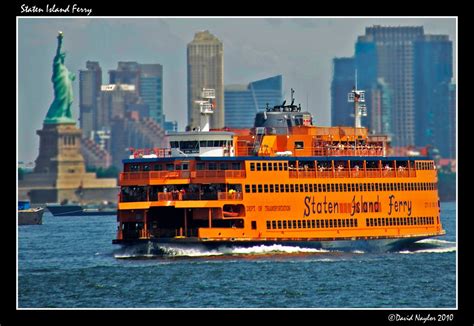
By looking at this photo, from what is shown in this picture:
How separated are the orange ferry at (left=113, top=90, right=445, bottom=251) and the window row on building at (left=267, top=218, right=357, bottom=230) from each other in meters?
0.05

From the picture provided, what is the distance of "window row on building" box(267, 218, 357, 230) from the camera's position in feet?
283

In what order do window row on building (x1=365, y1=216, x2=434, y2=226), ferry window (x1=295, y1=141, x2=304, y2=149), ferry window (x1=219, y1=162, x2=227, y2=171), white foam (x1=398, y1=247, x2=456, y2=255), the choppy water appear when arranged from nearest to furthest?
the choppy water → ferry window (x1=219, y1=162, x2=227, y2=171) → ferry window (x1=295, y1=141, x2=304, y2=149) → window row on building (x1=365, y1=216, x2=434, y2=226) → white foam (x1=398, y1=247, x2=456, y2=255)

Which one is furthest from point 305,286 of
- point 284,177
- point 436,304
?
point 284,177

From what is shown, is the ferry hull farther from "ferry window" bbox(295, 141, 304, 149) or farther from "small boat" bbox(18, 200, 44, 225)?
"small boat" bbox(18, 200, 44, 225)

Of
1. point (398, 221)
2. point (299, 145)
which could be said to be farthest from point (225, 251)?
point (398, 221)

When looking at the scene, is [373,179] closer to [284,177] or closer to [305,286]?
[284,177]

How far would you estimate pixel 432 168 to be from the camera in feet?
318

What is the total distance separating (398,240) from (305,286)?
64.1 feet

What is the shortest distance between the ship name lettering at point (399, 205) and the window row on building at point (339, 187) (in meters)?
0.65

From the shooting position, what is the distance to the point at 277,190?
A: 86.4m

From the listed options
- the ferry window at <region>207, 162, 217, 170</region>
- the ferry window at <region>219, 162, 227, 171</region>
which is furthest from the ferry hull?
the ferry window at <region>207, 162, 217, 170</region>

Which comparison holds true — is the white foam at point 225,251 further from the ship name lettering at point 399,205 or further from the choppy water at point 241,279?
the ship name lettering at point 399,205

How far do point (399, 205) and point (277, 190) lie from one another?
9958mm

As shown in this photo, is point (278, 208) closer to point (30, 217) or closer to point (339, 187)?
point (339, 187)
